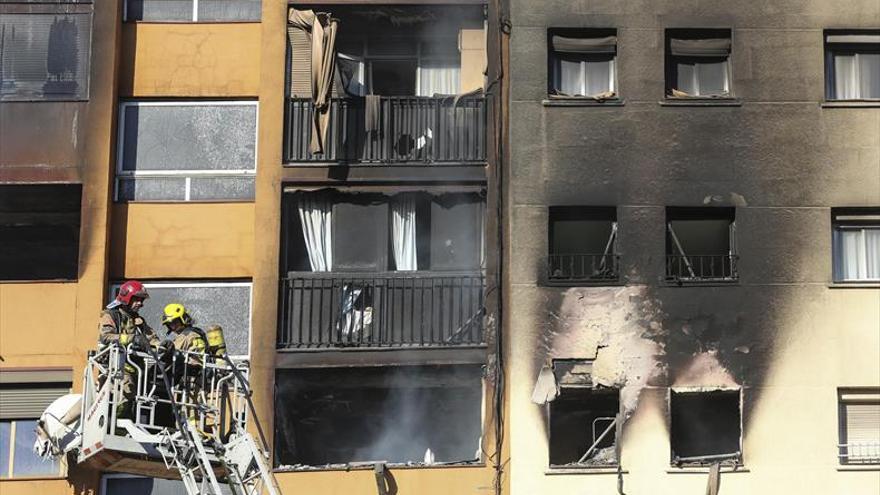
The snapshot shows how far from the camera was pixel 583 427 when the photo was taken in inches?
888

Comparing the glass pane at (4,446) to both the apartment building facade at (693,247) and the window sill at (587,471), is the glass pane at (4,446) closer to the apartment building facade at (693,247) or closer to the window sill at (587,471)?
the apartment building facade at (693,247)

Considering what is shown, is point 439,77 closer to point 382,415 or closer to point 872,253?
point 382,415

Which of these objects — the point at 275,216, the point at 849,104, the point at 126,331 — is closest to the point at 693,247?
the point at 849,104

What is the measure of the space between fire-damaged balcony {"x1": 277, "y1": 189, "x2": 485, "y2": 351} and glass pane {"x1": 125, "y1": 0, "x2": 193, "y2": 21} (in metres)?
3.71

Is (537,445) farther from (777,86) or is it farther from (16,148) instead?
(16,148)

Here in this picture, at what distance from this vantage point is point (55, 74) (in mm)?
23438

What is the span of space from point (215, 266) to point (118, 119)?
3.02m

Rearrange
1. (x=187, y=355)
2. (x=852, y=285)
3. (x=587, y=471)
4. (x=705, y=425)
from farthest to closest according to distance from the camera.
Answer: (x=852, y=285)
(x=705, y=425)
(x=587, y=471)
(x=187, y=355)

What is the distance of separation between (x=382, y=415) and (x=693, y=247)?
580cm

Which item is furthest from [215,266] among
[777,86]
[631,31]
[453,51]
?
[777,86]

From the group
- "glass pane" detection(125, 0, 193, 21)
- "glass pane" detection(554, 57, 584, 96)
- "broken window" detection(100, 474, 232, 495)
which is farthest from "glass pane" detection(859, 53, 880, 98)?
"broken window" detection(100, 474, 232, 495)

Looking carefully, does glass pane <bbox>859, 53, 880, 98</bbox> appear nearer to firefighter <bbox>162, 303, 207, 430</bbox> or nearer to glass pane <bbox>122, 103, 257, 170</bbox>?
glass pane <bbox>122, 103, 257, 170</bbox>

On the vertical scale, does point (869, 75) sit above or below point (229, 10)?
below

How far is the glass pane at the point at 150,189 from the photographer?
23375mm
